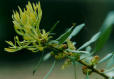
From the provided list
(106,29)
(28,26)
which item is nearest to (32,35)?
(28,26)

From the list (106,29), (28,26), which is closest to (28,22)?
(28,26)

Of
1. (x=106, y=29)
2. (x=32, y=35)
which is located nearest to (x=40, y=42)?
(x=32, y=35)

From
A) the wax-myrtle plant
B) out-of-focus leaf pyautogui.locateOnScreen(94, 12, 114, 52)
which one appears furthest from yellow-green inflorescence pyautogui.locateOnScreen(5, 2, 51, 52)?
out-of-focus leaf pyautogui.locateOnScreen(94, 12, 114, 52)

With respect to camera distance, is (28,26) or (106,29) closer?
(106,29)

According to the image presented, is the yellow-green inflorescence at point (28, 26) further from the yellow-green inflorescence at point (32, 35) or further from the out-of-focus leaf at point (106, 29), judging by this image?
the out-of-focus leaf at point (106, 29)

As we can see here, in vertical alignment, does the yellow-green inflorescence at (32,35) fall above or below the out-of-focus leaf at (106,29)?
above

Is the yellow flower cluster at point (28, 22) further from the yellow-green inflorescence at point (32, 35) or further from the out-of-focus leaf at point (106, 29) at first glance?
the out-of-focus leaf at point (106, 29)

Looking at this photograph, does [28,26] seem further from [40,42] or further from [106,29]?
[106,29]

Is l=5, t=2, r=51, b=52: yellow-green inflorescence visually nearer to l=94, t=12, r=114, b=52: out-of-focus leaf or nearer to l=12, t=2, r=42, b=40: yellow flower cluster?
l=12, t=2, r=42, b=40: yellow flower cluster

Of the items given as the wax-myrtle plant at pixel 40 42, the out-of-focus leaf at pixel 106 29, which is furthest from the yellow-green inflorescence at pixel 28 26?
the out-of-focus leaf at pixel 106 29

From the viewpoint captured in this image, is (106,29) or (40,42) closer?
(106,29)

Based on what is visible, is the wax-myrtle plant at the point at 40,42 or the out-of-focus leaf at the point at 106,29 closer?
the out-of-focus leaf at the point at 106,29

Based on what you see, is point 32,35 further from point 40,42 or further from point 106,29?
point 106,29
